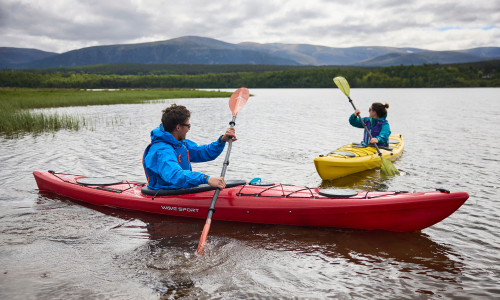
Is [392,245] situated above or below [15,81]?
below

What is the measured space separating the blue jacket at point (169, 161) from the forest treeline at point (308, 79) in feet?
207

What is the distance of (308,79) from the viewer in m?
87.1

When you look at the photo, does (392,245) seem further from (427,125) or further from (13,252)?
(427,125)

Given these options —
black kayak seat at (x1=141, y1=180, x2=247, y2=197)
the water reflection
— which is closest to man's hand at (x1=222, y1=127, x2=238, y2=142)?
black kayak seat at (x1=141, y1=180, x2=247, y2=197)

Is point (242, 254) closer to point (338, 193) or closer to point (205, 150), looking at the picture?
point (338, 193)

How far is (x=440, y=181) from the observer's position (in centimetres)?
685

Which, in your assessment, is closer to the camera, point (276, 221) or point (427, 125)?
point (276, 221)

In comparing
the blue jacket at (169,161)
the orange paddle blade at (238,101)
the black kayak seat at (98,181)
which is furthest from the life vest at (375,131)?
the black kayak seat at (98,181)

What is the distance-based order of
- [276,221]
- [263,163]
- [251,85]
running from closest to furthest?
1. [276,221]
2. [263,163]
3. [251,85]

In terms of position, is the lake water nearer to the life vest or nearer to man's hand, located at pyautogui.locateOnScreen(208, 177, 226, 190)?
man's hand, located at pyautogui.locateOnScreen(208, 177, 226, 190)

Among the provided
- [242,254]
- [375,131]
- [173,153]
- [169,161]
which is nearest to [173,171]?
[169,161]

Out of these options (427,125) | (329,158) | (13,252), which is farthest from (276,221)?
(427,125)

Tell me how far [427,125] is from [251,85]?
74326 mm

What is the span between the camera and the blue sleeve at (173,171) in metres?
4.08
